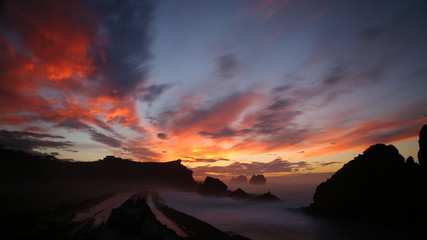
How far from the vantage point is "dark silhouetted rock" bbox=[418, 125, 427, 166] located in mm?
28125

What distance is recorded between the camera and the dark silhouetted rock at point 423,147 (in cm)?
2812

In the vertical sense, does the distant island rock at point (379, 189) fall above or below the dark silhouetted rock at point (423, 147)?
below

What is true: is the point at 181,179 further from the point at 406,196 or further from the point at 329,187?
the point at 406,196

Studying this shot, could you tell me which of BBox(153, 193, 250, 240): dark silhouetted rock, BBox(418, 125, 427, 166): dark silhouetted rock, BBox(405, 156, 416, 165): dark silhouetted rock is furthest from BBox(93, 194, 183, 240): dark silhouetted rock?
BBox(418, 125, 427, 166): dark silhouetted rock

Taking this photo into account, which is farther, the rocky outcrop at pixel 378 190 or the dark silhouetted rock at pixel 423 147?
the dark silhouetted rock at pixel 423 147

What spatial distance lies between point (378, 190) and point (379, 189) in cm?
20

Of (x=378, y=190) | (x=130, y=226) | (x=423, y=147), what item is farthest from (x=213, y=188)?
(x=130, y=226)

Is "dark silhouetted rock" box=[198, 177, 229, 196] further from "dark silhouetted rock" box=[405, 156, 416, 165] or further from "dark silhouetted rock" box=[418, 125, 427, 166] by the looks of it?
"dark silhouetted rock" box=[418, 125, 427, 166]

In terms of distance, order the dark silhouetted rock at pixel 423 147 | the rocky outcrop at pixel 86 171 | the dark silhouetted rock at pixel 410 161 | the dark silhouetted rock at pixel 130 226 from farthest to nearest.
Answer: the rocky outcrop at pixel 86 171 < the dark silhouetted rock at pixel 410 161 < the dark silhouetted rock at pixel 423 147 < the dark silhouetted rock at pixel 130 226

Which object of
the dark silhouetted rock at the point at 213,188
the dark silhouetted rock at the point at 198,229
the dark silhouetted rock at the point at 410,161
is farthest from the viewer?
the dark silhouetted rock at the point at 213,188

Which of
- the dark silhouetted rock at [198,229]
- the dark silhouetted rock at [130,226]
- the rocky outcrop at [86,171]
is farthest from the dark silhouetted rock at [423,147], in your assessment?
the rocky outcrop at [86,171]

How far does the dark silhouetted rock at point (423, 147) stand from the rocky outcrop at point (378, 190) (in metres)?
1.12

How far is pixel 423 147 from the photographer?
28.2 m

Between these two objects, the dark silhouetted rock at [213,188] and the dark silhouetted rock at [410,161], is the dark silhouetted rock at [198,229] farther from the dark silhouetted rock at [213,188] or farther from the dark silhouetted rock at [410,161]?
the dark silhouetted rock at [213,188]
